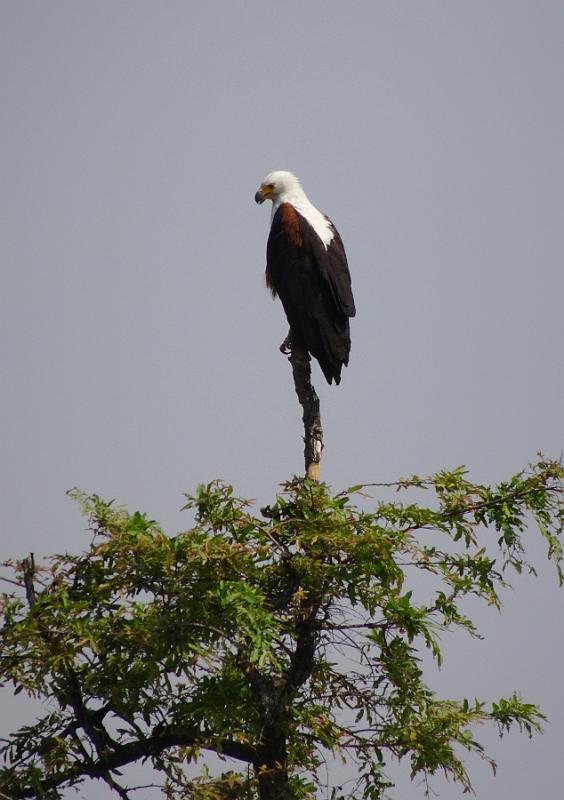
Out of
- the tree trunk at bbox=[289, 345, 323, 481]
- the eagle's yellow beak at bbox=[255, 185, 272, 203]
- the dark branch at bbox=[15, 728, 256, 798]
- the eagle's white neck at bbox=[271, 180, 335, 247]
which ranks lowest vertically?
the dark branch at bbox=[15, 728, 256, 798]

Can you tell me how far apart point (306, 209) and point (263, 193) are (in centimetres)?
61

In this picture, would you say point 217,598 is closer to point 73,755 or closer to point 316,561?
point 316,561

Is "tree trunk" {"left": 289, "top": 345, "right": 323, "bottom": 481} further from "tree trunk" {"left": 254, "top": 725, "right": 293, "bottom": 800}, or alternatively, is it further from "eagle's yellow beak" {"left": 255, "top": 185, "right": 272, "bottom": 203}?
"eagle's yellow beak" {"left": 255, "top": 185, "right": 272, "bottom": 203}

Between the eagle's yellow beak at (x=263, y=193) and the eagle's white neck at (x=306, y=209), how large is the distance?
0.25 ft

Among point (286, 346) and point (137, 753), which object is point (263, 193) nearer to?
point (286, 346)

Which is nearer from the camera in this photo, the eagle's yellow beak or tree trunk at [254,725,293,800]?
tree trunk at [254,725,293,800]

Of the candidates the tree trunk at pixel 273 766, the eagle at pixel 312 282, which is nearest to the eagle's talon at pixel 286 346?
the eagle at pixel 312 282

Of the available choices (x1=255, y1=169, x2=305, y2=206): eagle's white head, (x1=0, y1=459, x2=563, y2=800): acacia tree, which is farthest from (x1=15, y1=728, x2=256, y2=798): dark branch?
(x1=255, y1=169, x2=305, y2=206): eagle's white head

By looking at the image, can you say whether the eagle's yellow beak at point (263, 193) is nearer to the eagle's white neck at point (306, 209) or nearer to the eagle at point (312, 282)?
the eagle's white neck at point (306, 209)

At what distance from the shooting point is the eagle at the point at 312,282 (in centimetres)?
741

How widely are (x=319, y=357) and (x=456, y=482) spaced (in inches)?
70.2

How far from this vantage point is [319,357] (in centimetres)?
738

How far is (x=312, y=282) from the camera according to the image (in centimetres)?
768

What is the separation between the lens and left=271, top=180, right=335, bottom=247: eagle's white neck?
8023mm
